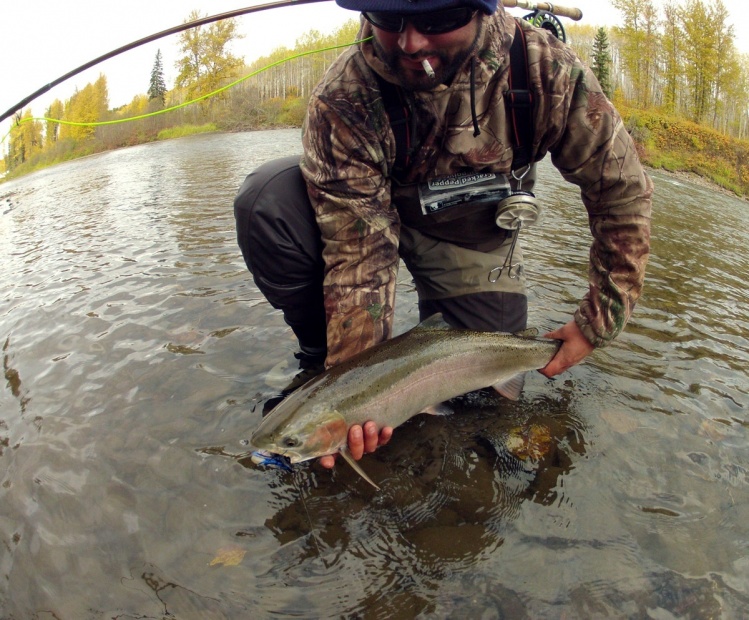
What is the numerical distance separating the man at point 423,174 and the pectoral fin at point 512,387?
0.59 feet

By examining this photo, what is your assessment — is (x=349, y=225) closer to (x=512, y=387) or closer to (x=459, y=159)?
Result: (x=459, y=159)

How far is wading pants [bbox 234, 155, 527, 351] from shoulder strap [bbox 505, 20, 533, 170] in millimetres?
813

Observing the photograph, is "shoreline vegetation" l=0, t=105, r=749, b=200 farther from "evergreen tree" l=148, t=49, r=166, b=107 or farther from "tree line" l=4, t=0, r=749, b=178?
"evergreen tree" l=148, t=49, r=166, b=107

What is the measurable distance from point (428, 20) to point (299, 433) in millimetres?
1810

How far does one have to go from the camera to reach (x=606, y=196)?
106 inches

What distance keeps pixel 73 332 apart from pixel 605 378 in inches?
161

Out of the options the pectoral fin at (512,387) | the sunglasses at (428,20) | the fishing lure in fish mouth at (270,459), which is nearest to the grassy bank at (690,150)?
the pectoral fin at (512,387)

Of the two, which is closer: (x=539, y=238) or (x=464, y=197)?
(x=464, y=197)

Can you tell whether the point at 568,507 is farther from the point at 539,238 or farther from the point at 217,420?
the point at 539,238

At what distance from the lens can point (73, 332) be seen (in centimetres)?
430

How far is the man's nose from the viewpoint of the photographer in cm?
220

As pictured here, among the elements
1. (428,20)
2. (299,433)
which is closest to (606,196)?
(428,20)

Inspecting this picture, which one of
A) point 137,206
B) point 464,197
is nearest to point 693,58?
point 137,206

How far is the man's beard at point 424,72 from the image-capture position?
236cm
